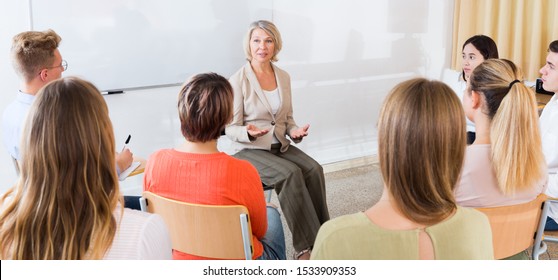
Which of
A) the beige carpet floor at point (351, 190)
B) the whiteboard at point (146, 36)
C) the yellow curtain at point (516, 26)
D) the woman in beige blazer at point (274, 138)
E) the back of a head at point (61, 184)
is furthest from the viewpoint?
the yellow curtain at point (516, 26)

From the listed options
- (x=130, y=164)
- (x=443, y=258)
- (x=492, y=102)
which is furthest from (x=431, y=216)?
(x=130, y=164)

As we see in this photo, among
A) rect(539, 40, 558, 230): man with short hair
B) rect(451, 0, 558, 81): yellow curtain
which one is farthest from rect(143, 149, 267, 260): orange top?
rect(451, 0, 558, 81): yellow curtain

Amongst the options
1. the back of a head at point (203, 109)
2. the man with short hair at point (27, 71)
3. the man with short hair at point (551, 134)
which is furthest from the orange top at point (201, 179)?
the man with short hair at point (551, 134)

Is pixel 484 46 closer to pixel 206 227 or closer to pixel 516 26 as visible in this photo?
pixel 516 26

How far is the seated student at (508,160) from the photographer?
7.14 ft

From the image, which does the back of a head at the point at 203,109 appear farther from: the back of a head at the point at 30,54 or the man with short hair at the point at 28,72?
the back of a head at the point at 30,54

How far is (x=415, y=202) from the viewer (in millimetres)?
1520

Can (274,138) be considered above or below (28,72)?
below

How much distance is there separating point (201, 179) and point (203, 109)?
0.99ft

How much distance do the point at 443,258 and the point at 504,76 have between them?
124cm

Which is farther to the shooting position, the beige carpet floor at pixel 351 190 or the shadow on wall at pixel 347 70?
the shadow on wall at pixel 347 70

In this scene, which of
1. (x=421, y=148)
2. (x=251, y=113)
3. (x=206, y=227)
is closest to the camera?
(x=421, y=148)

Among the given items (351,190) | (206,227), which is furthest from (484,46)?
(206,227)

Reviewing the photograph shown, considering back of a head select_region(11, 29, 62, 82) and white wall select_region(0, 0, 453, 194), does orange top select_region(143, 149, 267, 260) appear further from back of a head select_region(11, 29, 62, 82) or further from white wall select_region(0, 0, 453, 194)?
white wall select_region(0, 0, 453, 194)
